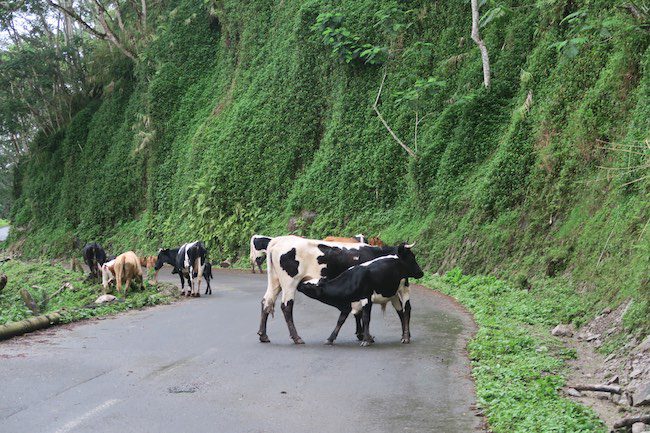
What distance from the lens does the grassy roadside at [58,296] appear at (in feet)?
51.7

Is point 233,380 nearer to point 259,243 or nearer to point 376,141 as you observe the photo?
point 259,243

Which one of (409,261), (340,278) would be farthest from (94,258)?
(340,278)

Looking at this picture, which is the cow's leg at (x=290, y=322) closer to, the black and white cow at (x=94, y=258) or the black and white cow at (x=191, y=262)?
the black and white cow at (x=191, y=262)

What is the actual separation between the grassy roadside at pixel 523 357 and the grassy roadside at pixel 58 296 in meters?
8.13

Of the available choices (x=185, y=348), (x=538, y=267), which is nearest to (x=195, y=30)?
(x=538, y=267)

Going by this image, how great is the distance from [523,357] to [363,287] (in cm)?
295

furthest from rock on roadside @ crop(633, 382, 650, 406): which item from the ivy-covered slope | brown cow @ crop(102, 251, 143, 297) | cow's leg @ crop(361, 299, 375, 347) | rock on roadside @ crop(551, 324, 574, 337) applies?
brown cow @ crop(102, 251, 143, 297)

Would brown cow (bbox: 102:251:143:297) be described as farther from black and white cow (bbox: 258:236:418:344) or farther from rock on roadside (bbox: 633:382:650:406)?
rock on roadside (bbox: 633:382:650:406)

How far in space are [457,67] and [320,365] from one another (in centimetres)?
2142

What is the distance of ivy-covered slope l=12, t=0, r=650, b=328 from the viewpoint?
17047 mm

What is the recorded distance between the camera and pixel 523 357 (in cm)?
979

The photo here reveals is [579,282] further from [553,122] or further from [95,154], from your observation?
[95,154]

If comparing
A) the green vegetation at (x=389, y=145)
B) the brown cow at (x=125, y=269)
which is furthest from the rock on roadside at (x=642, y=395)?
the brown cow at (x=125, y=269)

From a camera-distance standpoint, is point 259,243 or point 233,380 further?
point 259,243
